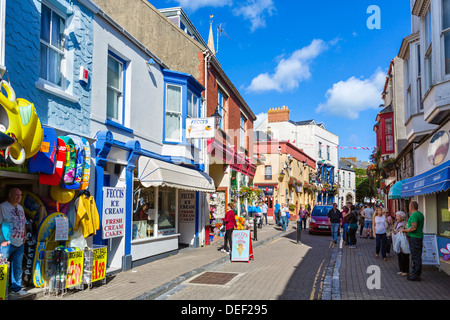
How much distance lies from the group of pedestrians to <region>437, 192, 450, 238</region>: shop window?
1.02 metres

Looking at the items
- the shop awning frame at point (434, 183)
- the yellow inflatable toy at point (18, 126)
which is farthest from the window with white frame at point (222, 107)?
the yellow inflatable toy at point (18, 126)

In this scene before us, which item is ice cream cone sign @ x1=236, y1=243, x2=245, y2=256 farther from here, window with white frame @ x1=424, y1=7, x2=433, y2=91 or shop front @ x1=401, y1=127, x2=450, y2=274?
window with white frame @ x1=424, y1=7, x2=433, y2=91

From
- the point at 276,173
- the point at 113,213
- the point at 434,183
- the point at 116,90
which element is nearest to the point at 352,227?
the point at 434,183

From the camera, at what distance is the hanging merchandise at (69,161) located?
24.6 feet

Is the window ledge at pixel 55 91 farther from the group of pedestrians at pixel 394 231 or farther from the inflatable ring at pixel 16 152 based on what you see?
the group of pedestrians at pixel 394 231

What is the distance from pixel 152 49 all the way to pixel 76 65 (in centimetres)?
469

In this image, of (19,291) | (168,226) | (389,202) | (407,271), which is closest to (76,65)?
(19,291)

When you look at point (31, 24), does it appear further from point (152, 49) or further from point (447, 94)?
point (447, 94)

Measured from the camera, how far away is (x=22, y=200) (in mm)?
7332

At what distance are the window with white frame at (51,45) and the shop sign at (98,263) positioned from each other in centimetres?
358

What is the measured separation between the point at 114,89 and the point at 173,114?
3.26 m

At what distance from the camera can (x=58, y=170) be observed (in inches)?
286

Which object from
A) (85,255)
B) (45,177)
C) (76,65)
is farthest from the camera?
(76,65)

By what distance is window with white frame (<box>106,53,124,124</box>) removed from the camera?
10.2 m
